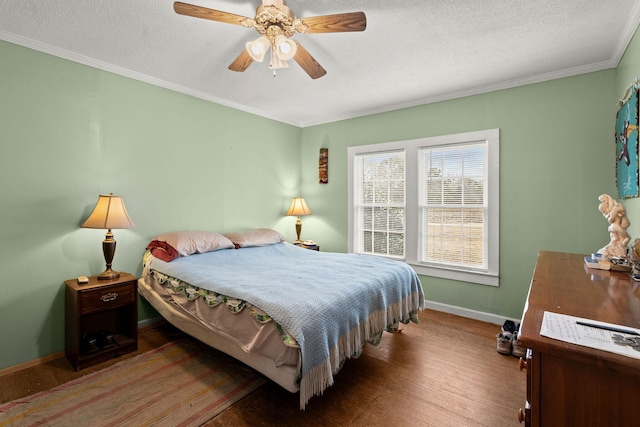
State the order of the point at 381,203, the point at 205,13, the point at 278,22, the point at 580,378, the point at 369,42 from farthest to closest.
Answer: the point at 381,203 < the point at 369,42 < the point at 278,22 < the point at 205,13 < the point at 580,378

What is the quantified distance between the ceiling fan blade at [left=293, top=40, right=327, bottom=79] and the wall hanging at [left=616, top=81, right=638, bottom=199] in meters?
2.16

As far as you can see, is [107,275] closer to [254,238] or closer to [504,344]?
[254,238]

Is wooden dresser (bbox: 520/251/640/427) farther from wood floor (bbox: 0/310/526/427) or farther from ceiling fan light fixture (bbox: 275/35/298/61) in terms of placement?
ceiling fan light fixture (bbox: 275/35/298/61)

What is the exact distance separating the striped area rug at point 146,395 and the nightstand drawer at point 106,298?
1.60 ft

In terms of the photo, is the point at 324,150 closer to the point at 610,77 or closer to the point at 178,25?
the point at 178,25

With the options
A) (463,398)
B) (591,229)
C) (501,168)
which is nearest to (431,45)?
(501,168)

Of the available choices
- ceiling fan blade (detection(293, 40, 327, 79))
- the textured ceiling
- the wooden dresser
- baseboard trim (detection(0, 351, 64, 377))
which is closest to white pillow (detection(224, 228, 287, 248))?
the textured ceiling

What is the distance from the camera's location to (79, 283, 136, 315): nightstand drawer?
→ 2.38 meters

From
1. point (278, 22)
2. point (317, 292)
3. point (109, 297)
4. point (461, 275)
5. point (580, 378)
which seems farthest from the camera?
point (461, 275)

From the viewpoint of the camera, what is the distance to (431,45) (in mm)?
2443

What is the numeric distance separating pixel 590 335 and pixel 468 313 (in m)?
2.80

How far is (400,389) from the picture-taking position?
2121 mm

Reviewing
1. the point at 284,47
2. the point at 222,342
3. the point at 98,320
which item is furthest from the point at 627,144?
the point at 98,320

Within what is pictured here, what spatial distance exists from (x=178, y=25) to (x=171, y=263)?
196 cm
